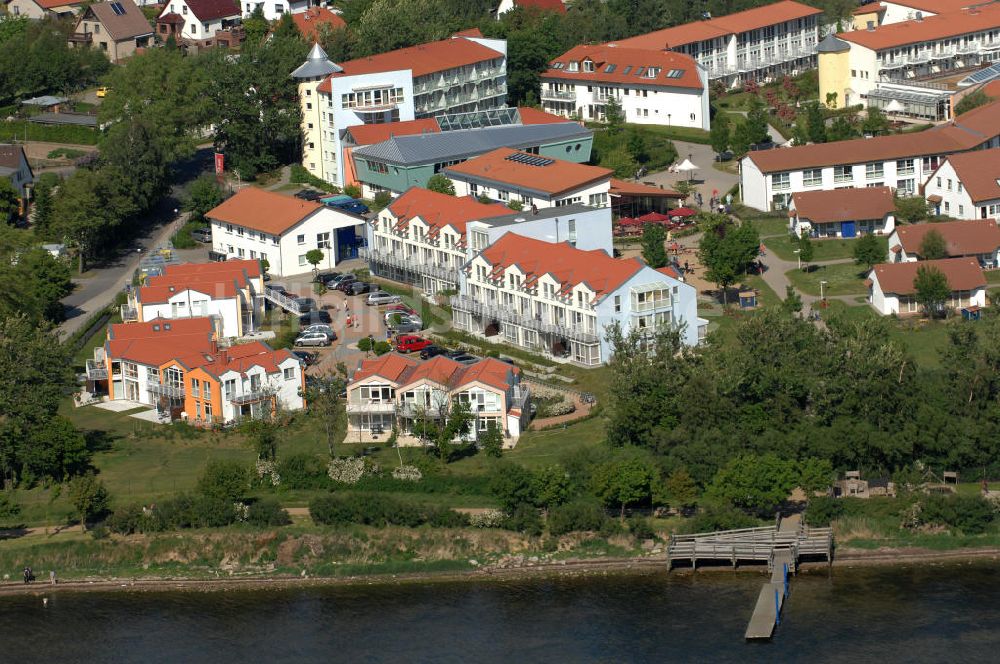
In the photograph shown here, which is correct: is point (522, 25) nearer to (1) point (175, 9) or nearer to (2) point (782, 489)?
(1) point (175, 9)

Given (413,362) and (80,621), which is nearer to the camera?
(80,621)

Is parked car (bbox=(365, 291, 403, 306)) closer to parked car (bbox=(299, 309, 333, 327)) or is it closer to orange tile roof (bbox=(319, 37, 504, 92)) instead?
parked car (bbox=(299, 309, 333, 327))

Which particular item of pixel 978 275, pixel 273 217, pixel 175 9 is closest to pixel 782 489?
pixel 978 275

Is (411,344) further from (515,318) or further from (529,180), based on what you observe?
(529,180)

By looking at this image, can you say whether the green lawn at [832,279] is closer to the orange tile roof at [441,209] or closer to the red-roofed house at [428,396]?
the orange tile roof at [441,209]

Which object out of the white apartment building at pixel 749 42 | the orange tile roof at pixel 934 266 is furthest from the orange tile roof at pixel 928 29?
the orange tile roof at pixel 934 266

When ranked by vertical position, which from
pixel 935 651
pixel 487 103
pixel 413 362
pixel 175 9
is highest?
pixel 175 9
